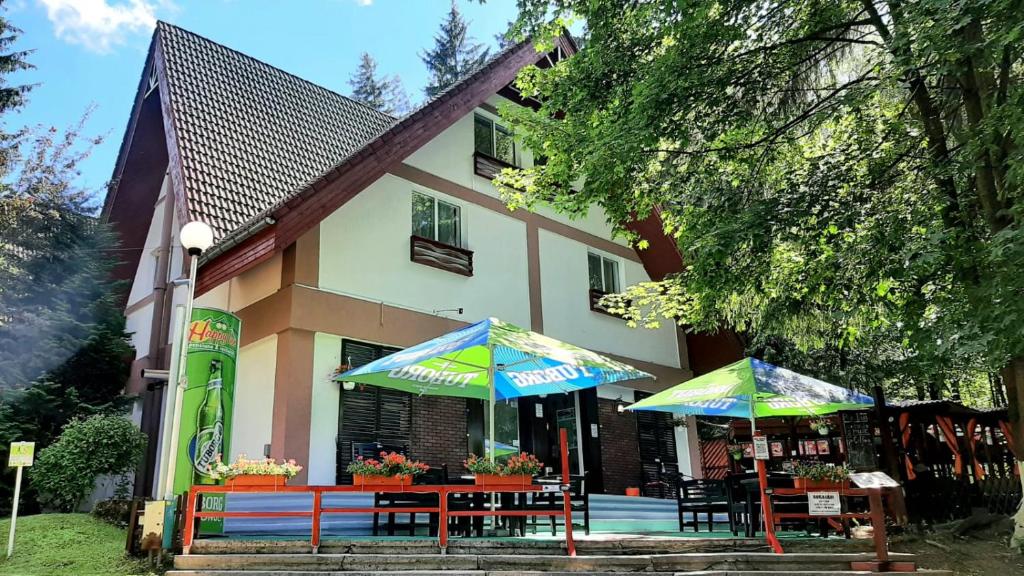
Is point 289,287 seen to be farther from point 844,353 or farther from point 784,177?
point 844,353

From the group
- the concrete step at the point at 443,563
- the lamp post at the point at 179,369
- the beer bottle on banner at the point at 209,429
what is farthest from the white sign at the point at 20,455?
the concrete step at the point at 443,563

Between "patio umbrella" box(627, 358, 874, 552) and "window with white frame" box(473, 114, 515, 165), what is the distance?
6.36 m

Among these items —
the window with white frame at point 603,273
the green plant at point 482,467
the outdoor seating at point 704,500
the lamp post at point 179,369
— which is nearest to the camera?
the lamp post at point 179,369

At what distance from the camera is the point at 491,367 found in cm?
873

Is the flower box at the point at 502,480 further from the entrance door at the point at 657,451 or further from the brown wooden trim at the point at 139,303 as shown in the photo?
the brown wooden trim at the point at 139,303

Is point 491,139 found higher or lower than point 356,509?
higher

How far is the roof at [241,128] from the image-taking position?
11852mm

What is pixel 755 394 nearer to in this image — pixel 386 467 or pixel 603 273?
pixel 386 467

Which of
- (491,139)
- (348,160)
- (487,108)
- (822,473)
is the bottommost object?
(822,473)

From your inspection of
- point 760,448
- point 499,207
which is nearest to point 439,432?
point 499,207

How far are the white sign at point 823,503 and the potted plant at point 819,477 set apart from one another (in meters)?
0.93

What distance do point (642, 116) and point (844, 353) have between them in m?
13.4

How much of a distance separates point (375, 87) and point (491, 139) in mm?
27170

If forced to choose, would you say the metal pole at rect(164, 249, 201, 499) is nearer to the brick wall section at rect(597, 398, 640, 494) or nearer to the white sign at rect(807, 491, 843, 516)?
the white sign at rect(807, 491, 843, 516)
